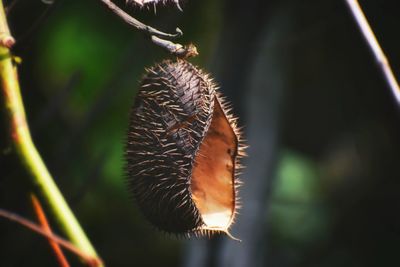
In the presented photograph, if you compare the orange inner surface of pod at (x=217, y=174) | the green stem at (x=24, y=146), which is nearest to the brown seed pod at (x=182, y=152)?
the orange inner surface of pod at (x=217, y=174)

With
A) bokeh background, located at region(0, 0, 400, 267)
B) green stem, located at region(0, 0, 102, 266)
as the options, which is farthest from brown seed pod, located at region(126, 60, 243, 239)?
bokeh background, located at region(0, 0, 400, 267)

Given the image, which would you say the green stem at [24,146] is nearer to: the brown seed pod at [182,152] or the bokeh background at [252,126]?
the brown seed pod at [182,152]

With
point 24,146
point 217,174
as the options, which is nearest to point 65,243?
point 24,146

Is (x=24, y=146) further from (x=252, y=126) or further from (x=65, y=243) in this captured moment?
(x=252, y=126)

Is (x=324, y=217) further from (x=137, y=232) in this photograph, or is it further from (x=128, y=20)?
(x=128, y=20)

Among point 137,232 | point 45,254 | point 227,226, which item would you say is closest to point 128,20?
point 227,226
